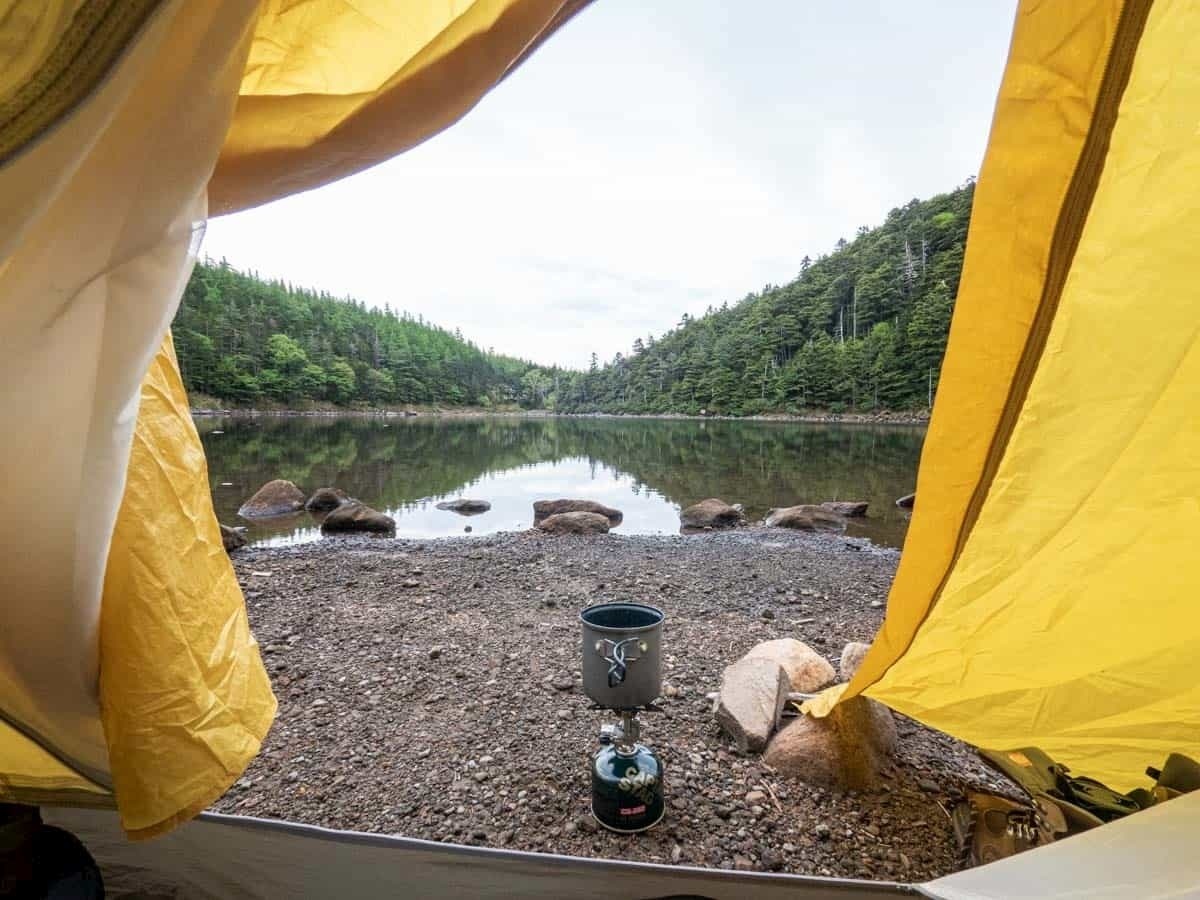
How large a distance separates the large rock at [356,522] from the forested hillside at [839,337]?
29.1 meters

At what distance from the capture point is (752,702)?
8.38 feet

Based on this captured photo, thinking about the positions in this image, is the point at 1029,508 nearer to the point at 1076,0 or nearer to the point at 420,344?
the point at 1076,0

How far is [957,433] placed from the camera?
1326 millimetres

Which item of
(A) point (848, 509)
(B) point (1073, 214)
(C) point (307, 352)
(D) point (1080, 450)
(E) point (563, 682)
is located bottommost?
(A) point (848, 509)

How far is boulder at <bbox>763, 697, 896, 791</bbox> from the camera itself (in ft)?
6.96

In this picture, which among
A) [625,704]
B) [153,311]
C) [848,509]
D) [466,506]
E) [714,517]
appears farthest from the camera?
[466,506]

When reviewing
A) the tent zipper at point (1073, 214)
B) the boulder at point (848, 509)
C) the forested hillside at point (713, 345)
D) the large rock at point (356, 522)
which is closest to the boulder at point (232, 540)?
the large rock at point (356, 522)

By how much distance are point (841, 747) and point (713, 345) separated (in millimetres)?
65843

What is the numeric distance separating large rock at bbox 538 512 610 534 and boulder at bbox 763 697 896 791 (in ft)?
23.8

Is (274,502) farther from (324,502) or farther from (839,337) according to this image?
(839,337)

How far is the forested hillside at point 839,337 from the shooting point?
1416 inches

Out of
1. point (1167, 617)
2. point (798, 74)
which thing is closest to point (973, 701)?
point (1167, 617)

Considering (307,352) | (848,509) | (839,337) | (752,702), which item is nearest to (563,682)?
(752,702)

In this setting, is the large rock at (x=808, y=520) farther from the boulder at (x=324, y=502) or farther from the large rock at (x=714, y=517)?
the boulder at (x=324, y=502)
